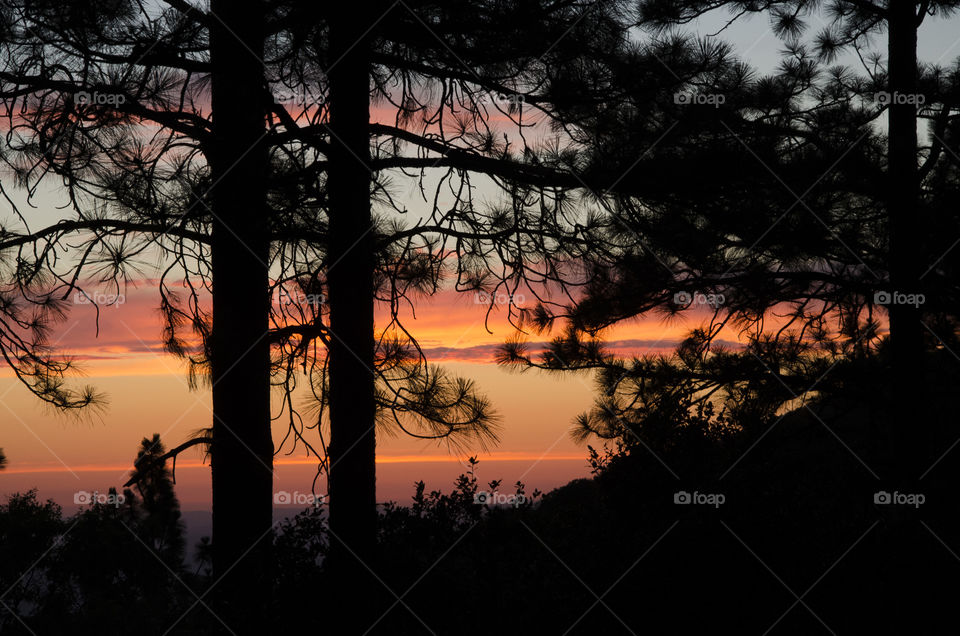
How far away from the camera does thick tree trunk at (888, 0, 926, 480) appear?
7.27 metres

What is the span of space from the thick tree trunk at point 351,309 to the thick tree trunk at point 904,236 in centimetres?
499

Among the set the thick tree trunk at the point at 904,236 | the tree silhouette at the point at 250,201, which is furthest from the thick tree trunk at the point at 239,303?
the thick tree trunk at the point at 904,236

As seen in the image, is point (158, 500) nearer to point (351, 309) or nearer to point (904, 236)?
point (351, 309)

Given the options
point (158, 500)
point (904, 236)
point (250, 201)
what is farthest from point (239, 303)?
point (158, 500)

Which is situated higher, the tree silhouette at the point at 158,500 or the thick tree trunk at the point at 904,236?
the thick tree trunk at the point at 904,236

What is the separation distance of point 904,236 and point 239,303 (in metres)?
6.16

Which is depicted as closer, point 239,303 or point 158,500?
point 239,303

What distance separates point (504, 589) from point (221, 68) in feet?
13.9

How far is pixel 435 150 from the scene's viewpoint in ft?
21.2

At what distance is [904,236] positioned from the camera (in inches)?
296

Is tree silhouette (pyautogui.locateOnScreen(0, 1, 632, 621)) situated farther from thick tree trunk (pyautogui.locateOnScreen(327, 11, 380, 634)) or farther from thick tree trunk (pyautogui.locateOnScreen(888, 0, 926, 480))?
thick tree trunk (pyautogui.locateOnScreen(888, 0, 926, 480))

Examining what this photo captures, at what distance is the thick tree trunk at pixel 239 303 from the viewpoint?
Answer: 5.60 m

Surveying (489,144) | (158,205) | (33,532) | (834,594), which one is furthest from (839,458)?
(33,532)

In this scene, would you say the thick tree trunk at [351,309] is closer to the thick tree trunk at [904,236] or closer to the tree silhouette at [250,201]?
the tree silhouette at [250,201]
